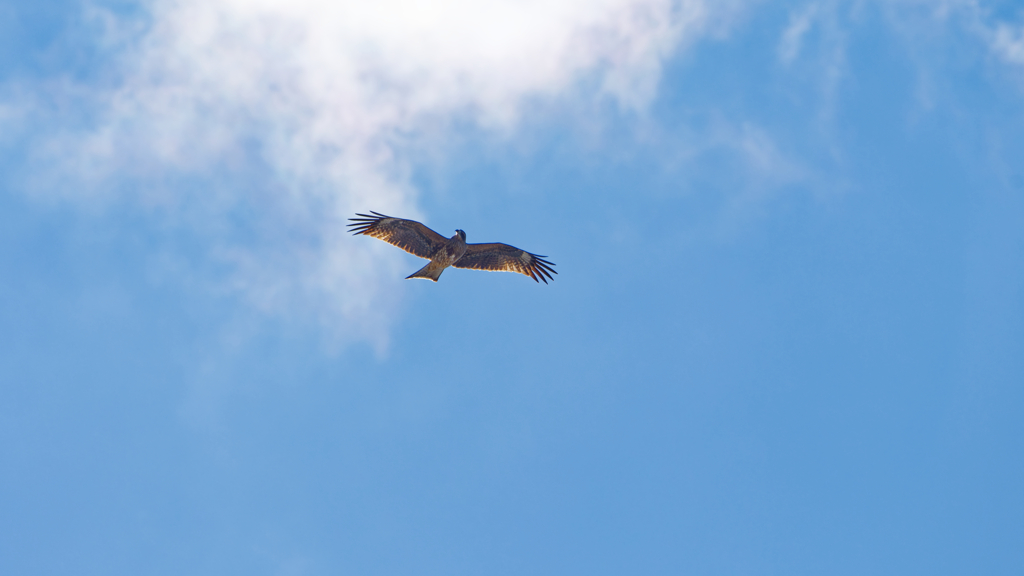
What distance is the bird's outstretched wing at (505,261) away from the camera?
2384 cm

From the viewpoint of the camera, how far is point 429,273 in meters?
22.0

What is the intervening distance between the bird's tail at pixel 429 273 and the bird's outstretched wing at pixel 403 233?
0.96m

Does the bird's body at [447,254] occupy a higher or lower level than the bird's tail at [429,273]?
higher

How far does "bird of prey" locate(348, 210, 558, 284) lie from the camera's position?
22.8 metres

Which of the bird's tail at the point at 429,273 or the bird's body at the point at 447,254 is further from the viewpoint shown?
the bird's body at the point at 447,254

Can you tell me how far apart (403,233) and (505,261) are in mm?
3302

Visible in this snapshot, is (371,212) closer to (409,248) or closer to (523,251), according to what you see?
(409,248)

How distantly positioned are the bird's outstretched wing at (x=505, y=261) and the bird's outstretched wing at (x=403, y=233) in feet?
3.62

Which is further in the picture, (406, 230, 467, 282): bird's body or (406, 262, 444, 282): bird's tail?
Result: (406, 230, 467, 282): bird's body

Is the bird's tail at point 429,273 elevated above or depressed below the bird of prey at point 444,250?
below

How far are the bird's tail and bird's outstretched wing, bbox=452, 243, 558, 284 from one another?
55.5 inches

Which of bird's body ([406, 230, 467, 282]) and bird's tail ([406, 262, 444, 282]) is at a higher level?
bird's body ([406, 230, 467, 282])

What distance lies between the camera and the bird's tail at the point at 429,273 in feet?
71.4

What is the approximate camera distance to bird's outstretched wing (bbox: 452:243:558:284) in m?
23.8
